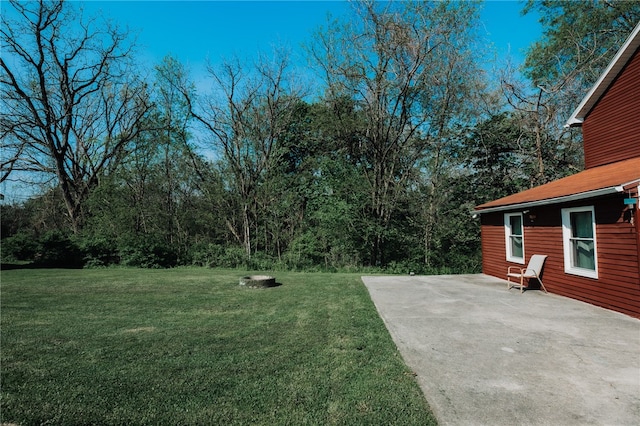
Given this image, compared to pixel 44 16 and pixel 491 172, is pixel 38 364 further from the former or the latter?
pixel 44 16

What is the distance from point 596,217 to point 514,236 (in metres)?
3.09

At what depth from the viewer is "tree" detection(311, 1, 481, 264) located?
13312 millimetres

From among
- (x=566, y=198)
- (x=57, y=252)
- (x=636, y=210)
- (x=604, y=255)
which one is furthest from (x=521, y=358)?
(x=57, y=252)

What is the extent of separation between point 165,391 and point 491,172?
16544mm

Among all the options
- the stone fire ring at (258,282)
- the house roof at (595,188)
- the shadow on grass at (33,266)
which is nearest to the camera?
the house roof at (595,188)

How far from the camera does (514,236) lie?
893cm

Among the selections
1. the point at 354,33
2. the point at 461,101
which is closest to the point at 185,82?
the point at 354,33

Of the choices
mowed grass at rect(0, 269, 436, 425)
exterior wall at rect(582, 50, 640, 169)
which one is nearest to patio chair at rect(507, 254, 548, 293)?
exterior wall at rect(582, 50, 640, 169)

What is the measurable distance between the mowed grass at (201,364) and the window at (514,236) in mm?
4854

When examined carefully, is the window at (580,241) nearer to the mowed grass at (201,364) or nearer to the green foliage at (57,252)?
the mowed grass at (201,364)

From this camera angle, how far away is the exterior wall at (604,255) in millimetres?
5199

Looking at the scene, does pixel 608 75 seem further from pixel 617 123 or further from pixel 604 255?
pixel 604 255

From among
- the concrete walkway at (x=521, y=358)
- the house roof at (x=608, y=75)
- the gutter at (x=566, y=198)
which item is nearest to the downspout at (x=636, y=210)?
the gutter at (x=566, y=198)

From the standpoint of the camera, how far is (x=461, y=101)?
15172 millimetres
